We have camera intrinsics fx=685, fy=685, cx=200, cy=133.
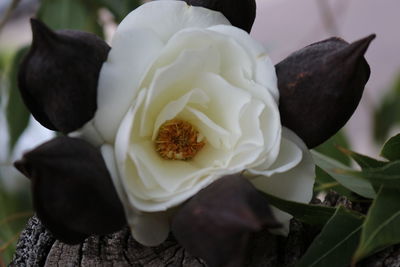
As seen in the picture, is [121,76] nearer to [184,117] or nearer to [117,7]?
[184,117]

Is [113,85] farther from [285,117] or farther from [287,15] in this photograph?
[287,15]

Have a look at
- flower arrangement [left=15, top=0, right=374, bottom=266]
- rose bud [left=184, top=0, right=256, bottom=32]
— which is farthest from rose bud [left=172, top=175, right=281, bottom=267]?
rose bud [left=184, top=0, right=256, bottom=32]

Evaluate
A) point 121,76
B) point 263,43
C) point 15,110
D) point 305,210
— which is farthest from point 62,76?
point 263,43

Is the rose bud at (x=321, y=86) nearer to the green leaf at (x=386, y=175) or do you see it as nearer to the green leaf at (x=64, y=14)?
the green leaf at (x=386, y=175)

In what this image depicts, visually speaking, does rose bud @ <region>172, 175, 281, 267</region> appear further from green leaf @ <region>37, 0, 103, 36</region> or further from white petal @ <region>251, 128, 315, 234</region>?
green leaf @ <region>37, 0, 103, 36</region>

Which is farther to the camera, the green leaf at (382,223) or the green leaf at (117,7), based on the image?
the green leaf at (117,7)

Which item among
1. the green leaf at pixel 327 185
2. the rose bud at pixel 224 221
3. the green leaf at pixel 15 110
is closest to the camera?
the rose bud at pixel 224 221

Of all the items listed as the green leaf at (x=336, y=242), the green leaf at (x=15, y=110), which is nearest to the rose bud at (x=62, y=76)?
the green leaf at (x=336, y=242)
